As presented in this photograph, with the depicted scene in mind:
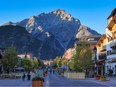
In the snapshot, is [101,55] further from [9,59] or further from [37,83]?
[37,83]

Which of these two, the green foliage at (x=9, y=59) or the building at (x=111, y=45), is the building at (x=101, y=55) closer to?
the building at (x=111, y=45)

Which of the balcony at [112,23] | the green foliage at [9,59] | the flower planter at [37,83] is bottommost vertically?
the flower planter at [37,83]

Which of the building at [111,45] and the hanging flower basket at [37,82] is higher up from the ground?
the building at [111,45]

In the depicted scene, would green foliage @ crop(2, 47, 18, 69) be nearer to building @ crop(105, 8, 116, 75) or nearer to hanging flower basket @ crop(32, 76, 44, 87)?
building @ crop(105, 8, 116, 75)

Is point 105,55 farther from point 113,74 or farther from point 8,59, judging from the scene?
point 8,59

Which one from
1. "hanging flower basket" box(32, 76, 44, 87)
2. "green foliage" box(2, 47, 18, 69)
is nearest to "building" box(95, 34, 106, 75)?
"green foliage" box(2, 47, 18, 69)

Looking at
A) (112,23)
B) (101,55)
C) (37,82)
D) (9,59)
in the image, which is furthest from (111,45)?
(37,82)

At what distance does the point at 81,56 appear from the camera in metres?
114

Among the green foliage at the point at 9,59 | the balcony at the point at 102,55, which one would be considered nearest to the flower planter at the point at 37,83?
the balcony at the point at 102,55

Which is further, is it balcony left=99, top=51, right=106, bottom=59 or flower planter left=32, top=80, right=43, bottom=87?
balcony left=99, top=51, right=106, bottom=59

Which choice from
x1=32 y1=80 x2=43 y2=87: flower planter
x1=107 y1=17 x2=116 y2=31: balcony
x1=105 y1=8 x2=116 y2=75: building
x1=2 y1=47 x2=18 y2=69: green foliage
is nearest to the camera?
x1=32 y1=80 x2=43 y2=87: flower planter

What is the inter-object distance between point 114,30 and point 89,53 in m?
11.9

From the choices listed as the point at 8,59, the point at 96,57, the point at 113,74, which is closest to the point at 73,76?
the point at 113,74

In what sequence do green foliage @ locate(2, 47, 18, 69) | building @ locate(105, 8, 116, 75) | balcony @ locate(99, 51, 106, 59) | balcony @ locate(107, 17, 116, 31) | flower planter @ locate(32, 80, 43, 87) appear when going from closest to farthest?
flower planter @ locate(32, 80, 43, 87) < balcony @ locate(107, 17, 116, 31) < building @ locate(105, 8, 116, 75) < balcony @ locate(99, 51, 106, 59) < green foliage @ locate(2, 47, 18, 69)
